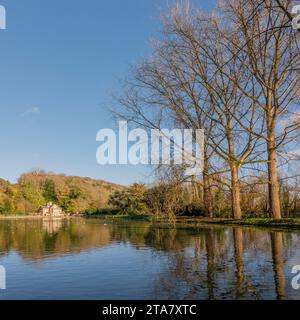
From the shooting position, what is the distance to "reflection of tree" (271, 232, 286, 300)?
593 cm

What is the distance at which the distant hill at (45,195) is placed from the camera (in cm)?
7462

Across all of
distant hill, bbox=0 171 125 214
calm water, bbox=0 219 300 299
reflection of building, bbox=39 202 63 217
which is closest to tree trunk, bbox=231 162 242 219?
calm water, bbox=0 219 300 299

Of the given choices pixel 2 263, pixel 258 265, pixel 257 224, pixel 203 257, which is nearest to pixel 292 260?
pixel 258 265

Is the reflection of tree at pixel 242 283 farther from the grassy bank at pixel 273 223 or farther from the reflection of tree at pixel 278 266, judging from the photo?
the grassy bank at pixel 273 223

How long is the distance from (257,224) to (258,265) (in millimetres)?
10961

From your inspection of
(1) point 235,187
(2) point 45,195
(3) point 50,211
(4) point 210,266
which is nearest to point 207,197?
(1) point 235,187

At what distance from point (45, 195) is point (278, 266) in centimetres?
7839

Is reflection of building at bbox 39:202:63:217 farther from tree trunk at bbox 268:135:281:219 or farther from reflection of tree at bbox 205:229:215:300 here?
reflection of tree at bbox 205:229:215:300

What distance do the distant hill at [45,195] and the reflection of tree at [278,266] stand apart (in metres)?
62.2

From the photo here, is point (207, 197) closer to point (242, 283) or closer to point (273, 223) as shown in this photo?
point (273, 223)

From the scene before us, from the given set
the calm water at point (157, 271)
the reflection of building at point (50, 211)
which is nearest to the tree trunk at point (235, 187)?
the calm water at point (157, 271)

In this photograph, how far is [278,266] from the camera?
26.6ft

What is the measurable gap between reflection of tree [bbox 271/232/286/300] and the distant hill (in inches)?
2449
